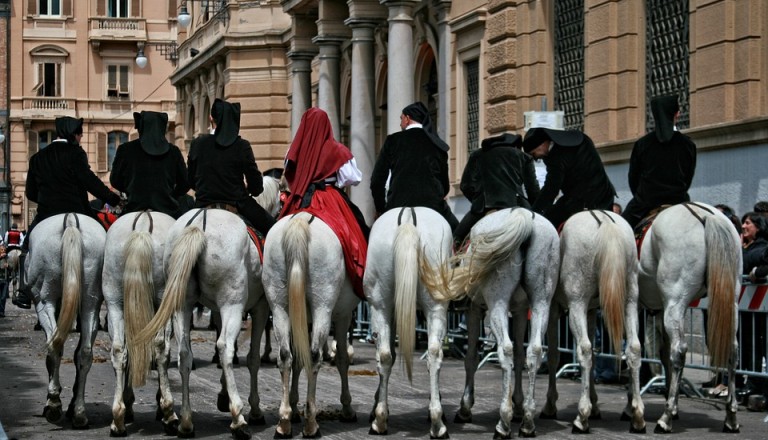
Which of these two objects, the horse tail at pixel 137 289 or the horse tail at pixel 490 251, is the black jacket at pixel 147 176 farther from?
the horse tail at pixel 490 251

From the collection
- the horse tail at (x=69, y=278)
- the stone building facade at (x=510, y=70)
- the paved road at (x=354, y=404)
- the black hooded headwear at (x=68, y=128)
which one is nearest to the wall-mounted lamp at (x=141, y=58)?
the stone building facade at (x=510, y=70)

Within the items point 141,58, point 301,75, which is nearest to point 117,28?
point 141,58

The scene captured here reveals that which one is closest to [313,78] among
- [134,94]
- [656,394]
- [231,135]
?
[656,394]

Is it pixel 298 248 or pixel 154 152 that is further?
pixel 154 152

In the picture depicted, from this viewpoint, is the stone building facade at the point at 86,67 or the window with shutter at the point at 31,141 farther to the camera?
the window with shutter at the point at 31,141

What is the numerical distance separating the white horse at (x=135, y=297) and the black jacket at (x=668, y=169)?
164 inches

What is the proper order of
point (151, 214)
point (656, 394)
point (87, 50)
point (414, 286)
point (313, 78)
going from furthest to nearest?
point (87, 50)
point (313, 78)
point (656, 394)
point (151, 214)
point (414, 286)

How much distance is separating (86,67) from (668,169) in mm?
69298

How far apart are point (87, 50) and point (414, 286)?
69948 millimetres

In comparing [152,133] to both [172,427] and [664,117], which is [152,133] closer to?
[172,427]

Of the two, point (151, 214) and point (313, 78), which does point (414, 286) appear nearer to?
point (151, 214)

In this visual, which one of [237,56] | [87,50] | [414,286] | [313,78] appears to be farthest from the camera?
[87,50]

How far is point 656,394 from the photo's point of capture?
54.1ft

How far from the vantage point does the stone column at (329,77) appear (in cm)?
3641
